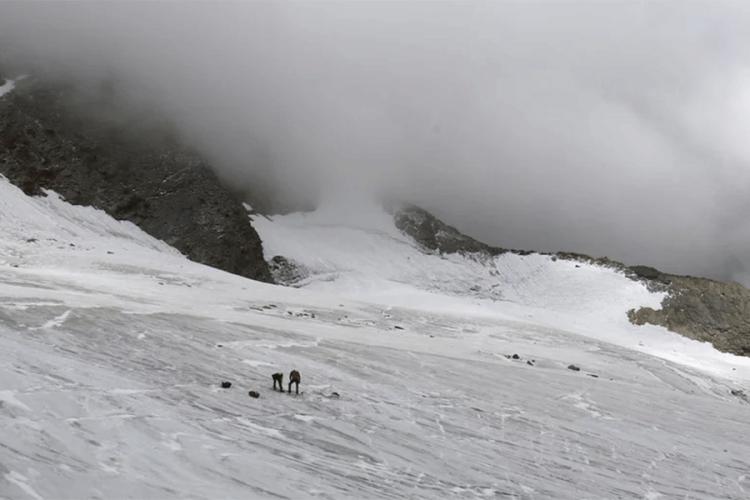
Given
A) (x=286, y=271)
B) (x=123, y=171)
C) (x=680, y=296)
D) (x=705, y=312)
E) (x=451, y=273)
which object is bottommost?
(x=286, y=271)

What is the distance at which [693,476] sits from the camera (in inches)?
703

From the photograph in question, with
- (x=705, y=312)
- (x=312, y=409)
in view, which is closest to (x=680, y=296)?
(x=705, y=312)

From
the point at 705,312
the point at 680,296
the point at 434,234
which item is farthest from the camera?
the point at 434,234

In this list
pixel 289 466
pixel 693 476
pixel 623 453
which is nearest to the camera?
pixel 289 466

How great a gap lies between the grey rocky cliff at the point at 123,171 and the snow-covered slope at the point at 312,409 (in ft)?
123

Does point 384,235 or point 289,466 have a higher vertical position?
point 384,235

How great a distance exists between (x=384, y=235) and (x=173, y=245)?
130 feet

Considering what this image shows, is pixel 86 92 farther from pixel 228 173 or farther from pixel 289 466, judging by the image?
pixel 289 466

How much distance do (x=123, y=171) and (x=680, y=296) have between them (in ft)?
275

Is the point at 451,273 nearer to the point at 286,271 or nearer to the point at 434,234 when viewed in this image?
the point at 434,234

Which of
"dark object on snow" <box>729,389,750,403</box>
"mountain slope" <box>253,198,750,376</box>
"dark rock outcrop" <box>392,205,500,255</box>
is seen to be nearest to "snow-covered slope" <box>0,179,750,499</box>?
"dark object on snow" <box>729,389,750,403</box>

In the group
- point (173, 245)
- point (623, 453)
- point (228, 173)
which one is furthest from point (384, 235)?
point (623, 453)

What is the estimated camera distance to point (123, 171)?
8769cm

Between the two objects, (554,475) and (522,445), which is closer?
(554,475)
